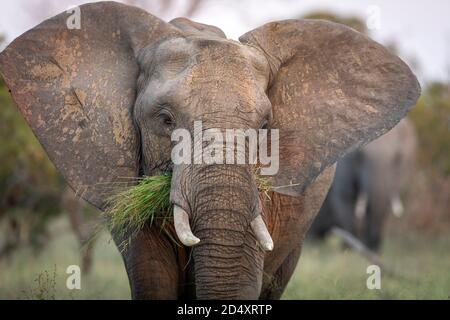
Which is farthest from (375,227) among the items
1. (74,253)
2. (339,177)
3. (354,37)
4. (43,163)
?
(354,37)

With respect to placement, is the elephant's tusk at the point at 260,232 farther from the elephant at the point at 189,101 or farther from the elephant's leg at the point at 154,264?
the elephant's leg at the point at 154,264

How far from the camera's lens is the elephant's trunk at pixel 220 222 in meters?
5.84

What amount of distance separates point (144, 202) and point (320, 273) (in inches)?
199

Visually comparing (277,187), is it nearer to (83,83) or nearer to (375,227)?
(83,83)

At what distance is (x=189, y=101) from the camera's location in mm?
6113

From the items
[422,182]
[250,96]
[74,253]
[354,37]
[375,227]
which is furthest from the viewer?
[422,182]

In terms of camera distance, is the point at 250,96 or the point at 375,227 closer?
the point at 250,96

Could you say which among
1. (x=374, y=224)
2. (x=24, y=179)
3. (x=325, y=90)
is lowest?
(x=325, y=90)

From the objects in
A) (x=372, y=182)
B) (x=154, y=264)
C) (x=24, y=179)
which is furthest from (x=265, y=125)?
(x=372, y=182)

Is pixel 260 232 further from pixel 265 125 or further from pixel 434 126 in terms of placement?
pixel 434 126

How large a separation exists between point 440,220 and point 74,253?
5.83 meters

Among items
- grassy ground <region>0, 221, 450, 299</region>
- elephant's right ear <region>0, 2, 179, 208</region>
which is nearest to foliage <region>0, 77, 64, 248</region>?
grassy ground <region>0, 221, 450, 299</region>

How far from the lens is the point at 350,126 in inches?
273

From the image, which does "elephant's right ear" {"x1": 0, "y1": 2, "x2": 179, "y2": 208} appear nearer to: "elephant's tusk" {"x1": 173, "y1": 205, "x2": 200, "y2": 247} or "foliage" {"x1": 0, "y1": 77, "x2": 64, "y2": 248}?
"elephant's tusk" {"x1": 173, "y1": 205, "x2": 200, "y2": 247}
